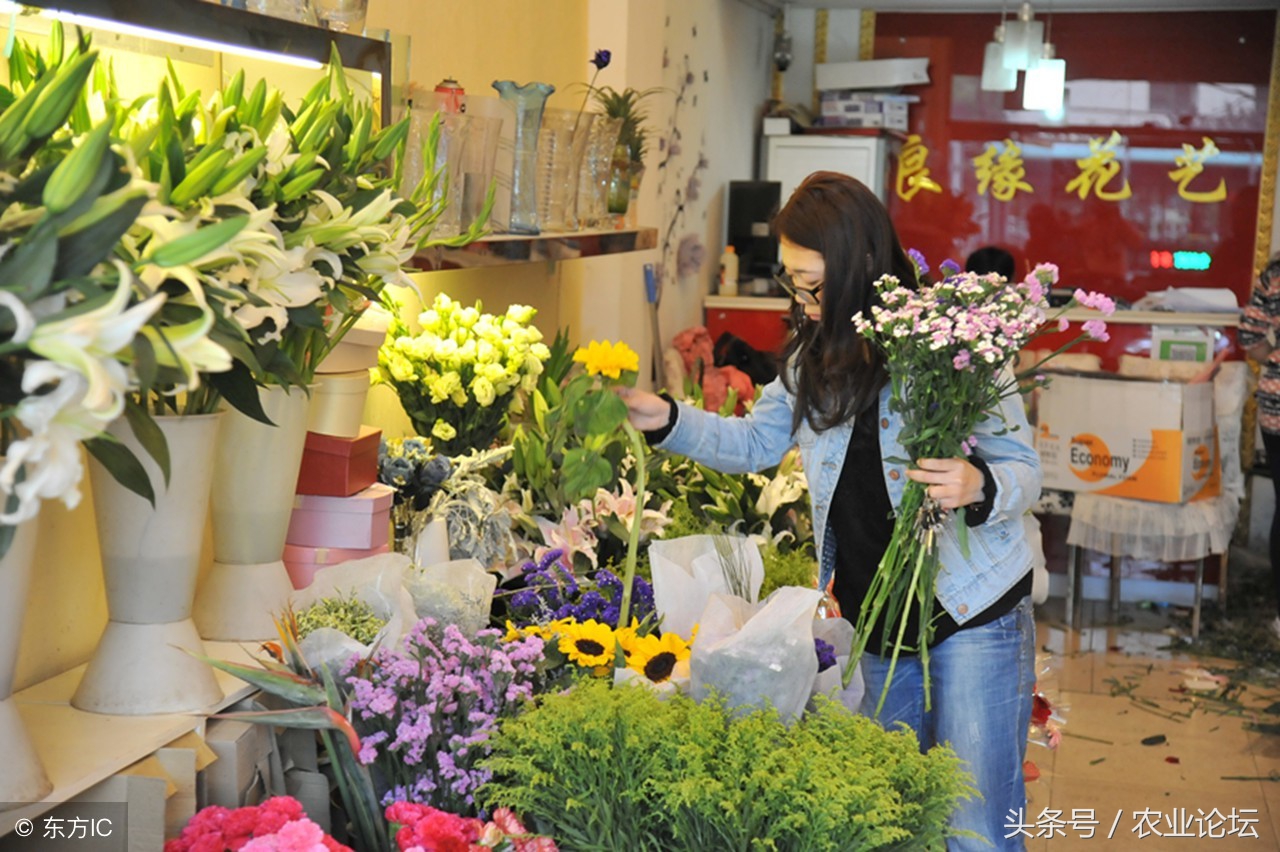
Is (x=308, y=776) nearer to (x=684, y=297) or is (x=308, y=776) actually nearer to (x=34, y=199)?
(x=34, y=199)

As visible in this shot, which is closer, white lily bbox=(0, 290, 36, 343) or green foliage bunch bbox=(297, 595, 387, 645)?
white lily bbox=(0, 290, 36, 343)

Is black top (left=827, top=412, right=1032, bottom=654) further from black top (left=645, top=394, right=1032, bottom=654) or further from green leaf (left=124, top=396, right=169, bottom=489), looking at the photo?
green leaf (left=124, top=396, right=169, bottom=489)

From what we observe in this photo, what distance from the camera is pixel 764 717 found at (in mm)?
1619

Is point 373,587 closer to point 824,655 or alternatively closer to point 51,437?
point 824,655

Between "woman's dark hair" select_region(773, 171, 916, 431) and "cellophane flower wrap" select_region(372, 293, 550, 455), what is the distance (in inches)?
22.9

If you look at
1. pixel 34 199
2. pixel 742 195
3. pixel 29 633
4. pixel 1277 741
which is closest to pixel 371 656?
pixel 29 633

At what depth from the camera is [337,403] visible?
199 centimetres

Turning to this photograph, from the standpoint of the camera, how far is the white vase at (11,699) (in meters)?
1.28

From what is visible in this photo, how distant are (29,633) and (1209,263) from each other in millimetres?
6980

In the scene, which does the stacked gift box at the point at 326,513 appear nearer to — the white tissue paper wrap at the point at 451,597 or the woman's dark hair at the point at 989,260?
the white tissue paper wrap at the point at 451,597

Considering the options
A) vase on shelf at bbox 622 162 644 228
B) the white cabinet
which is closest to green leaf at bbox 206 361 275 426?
vase on shelf at bbox 622 162 644 228

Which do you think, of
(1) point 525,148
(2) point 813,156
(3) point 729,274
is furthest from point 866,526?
(2) point 813,156

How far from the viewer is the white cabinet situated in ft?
24.3

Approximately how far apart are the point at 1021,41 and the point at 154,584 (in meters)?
5.78
